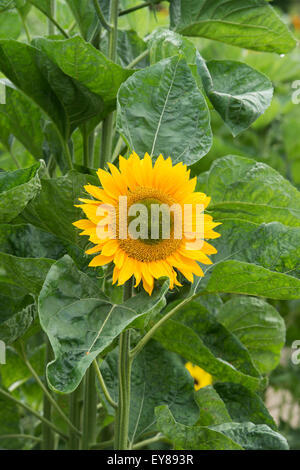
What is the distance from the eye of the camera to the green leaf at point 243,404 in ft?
2.44

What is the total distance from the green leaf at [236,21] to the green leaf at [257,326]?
0.32 meters

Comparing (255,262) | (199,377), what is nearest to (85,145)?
(255,262)

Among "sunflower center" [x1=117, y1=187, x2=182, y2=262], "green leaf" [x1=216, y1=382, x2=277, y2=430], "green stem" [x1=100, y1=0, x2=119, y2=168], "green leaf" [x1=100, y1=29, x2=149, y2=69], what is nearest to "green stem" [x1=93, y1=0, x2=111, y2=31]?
"green stem" [x1=100, y1=0, x2=119, y2=168]

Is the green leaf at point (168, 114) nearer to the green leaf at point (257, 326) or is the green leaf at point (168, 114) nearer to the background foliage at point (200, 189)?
the background foliage at point (200, 189)

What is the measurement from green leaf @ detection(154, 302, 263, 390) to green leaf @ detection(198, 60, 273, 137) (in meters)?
0.22

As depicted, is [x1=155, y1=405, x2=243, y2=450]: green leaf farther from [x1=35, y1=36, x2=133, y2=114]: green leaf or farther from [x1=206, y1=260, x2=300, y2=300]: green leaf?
[x1=35, y1=36, x2=133, y2=114]: green leaf

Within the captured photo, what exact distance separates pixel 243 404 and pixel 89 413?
0.59ft

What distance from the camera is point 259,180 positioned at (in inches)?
27.9

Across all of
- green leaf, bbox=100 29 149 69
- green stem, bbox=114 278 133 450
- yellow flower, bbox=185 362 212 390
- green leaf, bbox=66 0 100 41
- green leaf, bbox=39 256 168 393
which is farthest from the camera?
yellow flower, bbox=185 362 212 390

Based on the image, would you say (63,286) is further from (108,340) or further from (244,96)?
(244,96)

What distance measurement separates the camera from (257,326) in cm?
85

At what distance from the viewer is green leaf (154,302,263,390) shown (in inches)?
27.4
